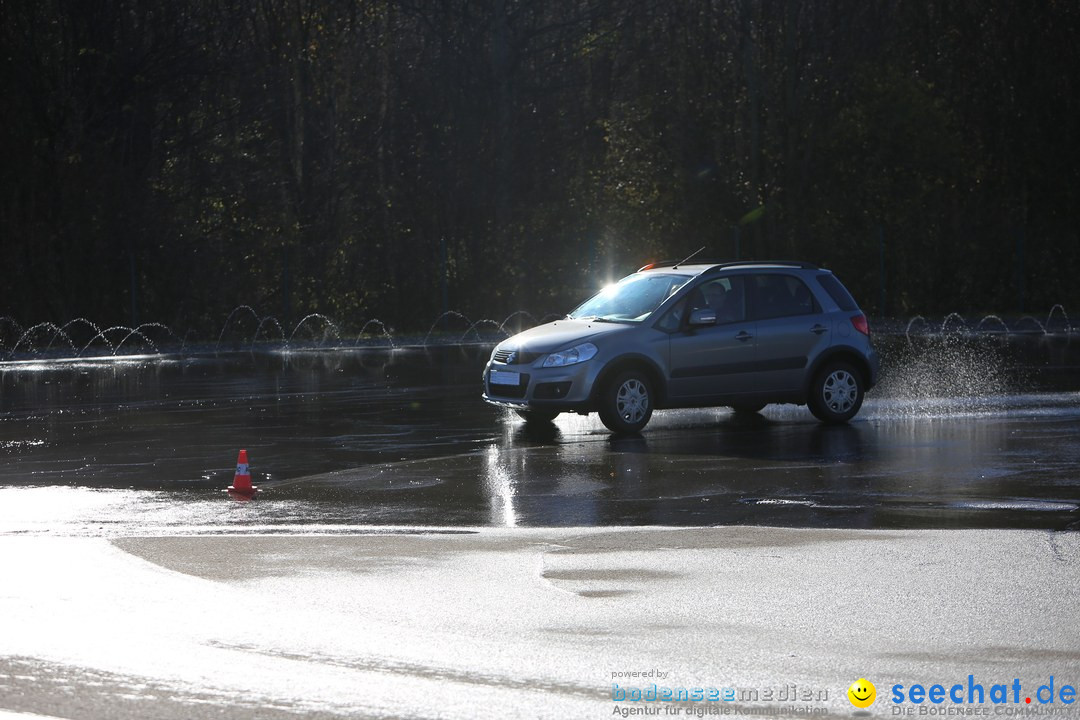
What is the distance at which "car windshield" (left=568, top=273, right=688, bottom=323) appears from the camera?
675 inches

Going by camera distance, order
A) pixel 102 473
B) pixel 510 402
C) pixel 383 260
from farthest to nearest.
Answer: pixel 383 260, pixel 510 402, pixel 102 473

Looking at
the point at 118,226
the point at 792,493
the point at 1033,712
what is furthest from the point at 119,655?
the point at 118,226

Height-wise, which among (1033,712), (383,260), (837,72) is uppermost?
(837,72)

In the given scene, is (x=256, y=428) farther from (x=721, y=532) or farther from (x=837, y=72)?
(x=837, y=72)

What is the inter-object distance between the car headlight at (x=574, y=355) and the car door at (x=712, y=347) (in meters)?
0.89

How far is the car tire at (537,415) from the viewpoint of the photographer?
1682cm

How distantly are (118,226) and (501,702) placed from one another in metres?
30.3

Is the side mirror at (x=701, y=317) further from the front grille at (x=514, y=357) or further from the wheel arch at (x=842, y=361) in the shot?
the front grille at (x=514, y=357)

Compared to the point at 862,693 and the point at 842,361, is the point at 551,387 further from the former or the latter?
the point at 862,693

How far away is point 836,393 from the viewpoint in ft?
57.0

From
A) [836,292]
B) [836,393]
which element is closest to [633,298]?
[836,292]

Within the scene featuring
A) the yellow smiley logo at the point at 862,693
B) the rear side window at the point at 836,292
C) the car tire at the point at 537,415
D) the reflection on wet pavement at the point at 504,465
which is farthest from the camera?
the rear side window at the point at 836,292

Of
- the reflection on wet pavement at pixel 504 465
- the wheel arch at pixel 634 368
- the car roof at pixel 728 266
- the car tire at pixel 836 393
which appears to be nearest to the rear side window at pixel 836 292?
the car roof at pixel 728 266

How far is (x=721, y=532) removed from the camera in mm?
10555
